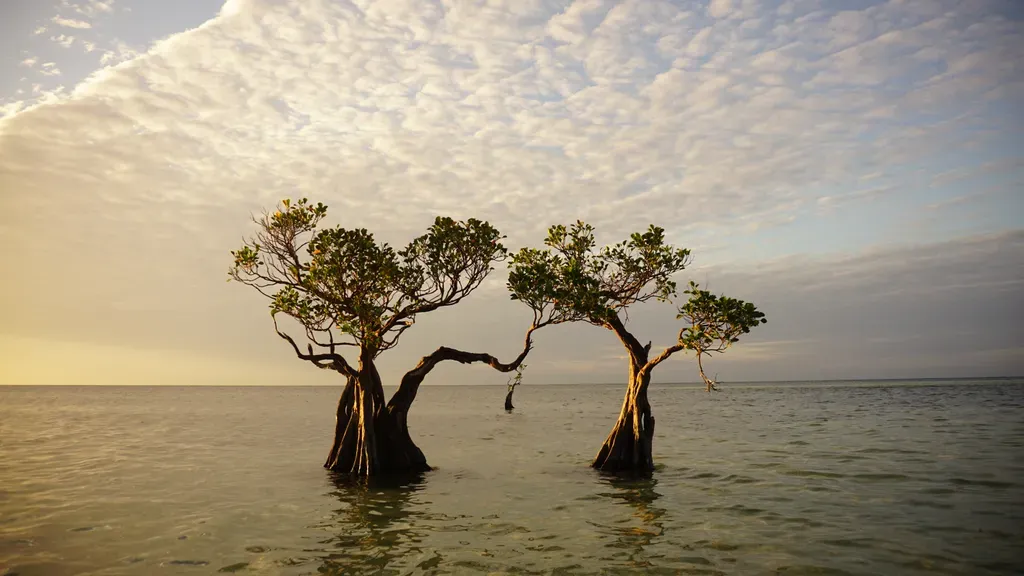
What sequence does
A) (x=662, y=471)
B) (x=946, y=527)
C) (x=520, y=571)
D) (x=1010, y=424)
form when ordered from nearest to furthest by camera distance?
1. (x=520, y=571)
2. (x=946, y=527)
3. (x=662, y=471)
4. (x=1010, y=424)

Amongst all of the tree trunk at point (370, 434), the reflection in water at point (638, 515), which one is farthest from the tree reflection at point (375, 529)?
the reflection in water at point (638, 515)

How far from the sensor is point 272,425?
64312 millimetres

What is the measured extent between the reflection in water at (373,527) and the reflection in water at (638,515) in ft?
16.5

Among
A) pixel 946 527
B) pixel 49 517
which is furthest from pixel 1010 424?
pixel 49 517

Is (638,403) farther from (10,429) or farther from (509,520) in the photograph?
(10,429)

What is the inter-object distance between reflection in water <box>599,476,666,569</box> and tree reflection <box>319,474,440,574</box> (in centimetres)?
502

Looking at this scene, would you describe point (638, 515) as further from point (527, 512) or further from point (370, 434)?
point (370, 434)

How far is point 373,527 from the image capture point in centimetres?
1903

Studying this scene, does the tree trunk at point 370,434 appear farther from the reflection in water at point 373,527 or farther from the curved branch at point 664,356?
the curved branch at point 664,356

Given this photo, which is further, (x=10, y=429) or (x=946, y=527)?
(x=10, y=429)

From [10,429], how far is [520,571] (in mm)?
62376

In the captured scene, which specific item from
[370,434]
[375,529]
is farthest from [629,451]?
[375,529]

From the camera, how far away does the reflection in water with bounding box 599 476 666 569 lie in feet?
54.1

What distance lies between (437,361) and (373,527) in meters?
10.7
